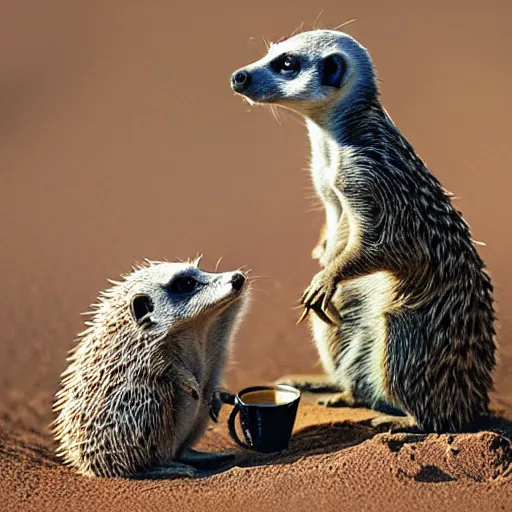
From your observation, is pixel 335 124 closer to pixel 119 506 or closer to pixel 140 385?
pixel 140 385

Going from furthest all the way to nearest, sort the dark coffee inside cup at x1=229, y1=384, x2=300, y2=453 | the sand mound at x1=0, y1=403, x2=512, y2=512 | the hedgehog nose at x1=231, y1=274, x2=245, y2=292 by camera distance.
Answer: the dark coffee inside cup at x1=229, y1=384, x2=300, y2=453, the hedgehog nose at x1=231, y1=274, x2=245, y2=292, the sand mound at x1=0, y1=403, x2=512, y2=512

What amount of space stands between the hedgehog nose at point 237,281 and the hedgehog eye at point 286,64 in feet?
2.91

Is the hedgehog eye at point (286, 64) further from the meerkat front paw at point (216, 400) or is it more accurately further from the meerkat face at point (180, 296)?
the meerkat front paw at point (216, 400)

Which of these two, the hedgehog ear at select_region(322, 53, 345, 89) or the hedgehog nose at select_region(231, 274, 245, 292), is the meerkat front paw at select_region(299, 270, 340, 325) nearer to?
the hedgehog nose at select_region(231, 274, 245, 292)

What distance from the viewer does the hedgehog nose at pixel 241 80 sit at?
342 centimetres

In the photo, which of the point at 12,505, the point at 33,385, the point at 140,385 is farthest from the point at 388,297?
the point at 33,385

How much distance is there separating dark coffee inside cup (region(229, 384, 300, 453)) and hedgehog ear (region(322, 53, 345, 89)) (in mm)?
1278

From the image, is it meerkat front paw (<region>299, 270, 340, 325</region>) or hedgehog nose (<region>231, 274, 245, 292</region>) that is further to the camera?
meerkat front paw (<region>299, 270, 340, 325</region>)

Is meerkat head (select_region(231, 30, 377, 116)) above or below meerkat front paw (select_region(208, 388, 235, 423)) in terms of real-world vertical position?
above

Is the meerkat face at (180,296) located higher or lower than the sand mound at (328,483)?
higher

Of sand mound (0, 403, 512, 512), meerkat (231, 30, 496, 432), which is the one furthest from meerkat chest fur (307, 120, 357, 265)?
sand mound (0, 403, 512, 512)

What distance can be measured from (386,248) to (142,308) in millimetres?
1000

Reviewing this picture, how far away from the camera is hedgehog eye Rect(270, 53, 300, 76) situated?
344 centimetres

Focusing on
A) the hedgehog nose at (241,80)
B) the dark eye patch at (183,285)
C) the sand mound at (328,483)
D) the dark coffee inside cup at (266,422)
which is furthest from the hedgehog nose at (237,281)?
the hedgehog nose at (241,80)
